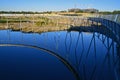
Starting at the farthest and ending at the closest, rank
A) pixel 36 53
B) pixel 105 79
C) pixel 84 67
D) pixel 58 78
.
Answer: pixel 36 53
pixel 84 67
pixel 58 78
pixel 105 79

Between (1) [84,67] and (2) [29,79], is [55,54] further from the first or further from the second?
(2) [29,79]

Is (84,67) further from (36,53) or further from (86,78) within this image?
(36,53)

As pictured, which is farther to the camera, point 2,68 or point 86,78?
point 2,68

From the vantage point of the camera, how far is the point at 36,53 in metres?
37.8

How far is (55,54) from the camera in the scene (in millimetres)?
36312

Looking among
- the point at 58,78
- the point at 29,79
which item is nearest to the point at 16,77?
the point at 29,79

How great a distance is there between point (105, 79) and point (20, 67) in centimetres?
1084

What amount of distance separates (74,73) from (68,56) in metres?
9.32

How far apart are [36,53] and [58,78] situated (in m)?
13.9

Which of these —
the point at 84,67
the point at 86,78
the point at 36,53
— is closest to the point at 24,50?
the point at 36,53

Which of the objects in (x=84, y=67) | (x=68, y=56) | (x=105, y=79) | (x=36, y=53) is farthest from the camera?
(x=36, y=53)

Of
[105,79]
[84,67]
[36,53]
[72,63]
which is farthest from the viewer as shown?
[36,53]

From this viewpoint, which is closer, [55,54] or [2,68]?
[2,68]

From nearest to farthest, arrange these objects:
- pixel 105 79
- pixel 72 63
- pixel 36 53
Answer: pixel 105 79, pixel 72 63, pixel 36 53
